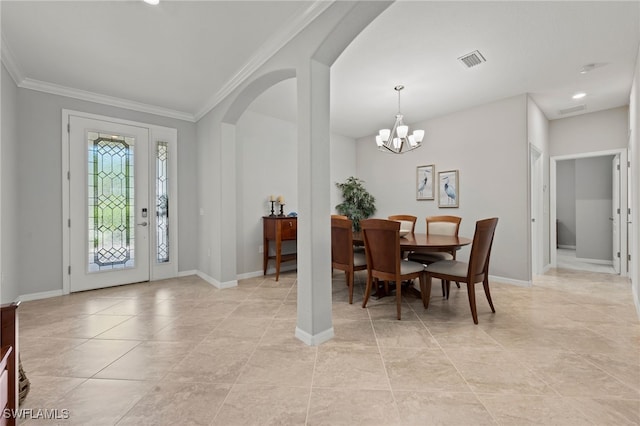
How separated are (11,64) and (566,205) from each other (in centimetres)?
1065

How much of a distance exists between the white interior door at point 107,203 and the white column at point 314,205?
2998 millimetres

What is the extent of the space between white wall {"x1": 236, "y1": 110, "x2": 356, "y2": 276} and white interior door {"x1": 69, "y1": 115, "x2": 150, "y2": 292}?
4.47 ft

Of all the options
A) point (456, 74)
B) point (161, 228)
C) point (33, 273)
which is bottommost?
point (33, 273)

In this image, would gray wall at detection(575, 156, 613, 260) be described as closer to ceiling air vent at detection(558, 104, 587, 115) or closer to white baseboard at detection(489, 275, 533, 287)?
ceiling air vent at detection(558, 104, 587, 115)

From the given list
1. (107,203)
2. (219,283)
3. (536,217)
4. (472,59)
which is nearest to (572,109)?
(536,217)

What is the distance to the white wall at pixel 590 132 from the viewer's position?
4227 millimetres

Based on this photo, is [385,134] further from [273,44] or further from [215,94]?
[215,94]

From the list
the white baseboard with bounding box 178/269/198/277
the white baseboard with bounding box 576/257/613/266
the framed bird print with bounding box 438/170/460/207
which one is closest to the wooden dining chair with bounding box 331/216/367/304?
the framed bird print with bounding box 438/170/460/207

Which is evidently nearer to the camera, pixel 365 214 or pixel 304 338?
pixel 304 338

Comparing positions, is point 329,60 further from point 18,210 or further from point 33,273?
point 33,273

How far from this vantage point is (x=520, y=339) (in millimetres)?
2182

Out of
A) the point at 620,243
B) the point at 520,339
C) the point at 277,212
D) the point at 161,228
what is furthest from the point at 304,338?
the point at 620,243

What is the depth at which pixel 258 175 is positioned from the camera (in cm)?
445

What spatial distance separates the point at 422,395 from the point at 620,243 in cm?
518
